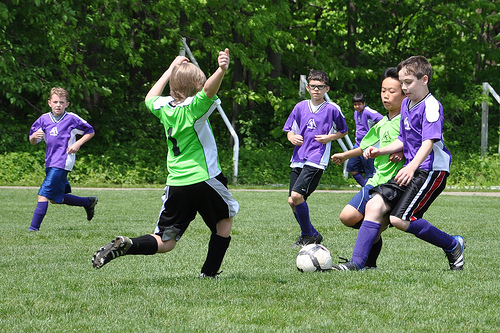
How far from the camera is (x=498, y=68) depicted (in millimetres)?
25344

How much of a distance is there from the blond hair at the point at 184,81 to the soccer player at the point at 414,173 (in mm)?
1585

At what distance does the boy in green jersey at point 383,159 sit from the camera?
5.60m

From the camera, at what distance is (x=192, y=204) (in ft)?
15.9

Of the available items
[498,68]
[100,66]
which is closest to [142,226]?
[100,66]

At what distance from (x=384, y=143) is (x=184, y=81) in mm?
1951

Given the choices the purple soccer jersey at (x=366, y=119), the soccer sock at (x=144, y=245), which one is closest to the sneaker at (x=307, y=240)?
the soccer sock at (x=144, y=245)

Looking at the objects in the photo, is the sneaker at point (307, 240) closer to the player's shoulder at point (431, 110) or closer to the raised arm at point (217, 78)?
the player's shoulder at point (431, 110)

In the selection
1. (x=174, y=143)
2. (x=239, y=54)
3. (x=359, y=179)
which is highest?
(x=174, y=143)

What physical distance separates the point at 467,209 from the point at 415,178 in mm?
7641

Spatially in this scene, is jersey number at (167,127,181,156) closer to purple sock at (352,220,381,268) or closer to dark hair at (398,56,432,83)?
purple sock at (352,220,381,268)

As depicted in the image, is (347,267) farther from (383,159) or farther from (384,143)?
(384,143)

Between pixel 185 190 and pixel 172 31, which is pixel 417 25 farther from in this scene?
pixel 185 190

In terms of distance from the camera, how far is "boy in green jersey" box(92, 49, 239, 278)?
470 cm

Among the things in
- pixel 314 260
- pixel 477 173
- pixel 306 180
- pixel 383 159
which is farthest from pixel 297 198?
pixel 477 173
